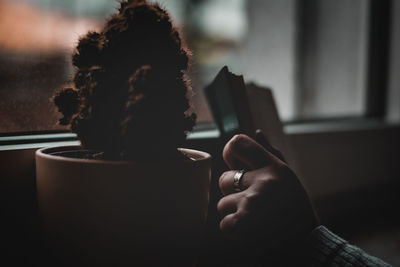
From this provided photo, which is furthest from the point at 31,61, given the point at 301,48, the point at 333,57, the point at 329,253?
the point at 333,57

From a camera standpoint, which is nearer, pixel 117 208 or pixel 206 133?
pixel 117 208

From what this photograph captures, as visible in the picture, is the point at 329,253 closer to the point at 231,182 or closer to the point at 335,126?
the point at 231,182

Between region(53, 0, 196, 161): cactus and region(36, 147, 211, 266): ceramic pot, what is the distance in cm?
4

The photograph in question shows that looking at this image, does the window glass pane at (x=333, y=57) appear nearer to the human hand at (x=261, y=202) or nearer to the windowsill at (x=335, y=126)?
the windowsill at (x=335, y=126)

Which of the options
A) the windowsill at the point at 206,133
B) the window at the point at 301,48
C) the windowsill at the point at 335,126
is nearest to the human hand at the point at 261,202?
the windowsill at the point at 206,133

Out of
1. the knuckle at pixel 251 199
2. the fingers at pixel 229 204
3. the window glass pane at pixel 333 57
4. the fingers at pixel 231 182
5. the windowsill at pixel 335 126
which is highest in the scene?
the window glass pane at pixel 333 57

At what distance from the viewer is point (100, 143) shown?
15.8 inches

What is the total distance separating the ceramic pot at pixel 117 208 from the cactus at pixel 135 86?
1.5 inches

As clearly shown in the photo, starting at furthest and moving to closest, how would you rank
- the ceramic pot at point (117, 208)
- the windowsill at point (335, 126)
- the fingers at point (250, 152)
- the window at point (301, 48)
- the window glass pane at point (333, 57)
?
the window glass pane at point (333, 57) → the window at point (301, 48) → the windowsill at point (335, 126) → the fingers at point (250, 152) → the ceramic pot at point (117, 208)

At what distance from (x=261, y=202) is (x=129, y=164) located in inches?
7.6

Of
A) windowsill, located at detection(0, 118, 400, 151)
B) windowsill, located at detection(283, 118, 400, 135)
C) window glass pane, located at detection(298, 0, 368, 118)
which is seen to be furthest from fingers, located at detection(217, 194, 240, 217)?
window glass pane, located at detection(298, 0, 368, 118)

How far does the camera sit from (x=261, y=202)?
42 centimetres

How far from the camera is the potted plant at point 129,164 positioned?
36cm

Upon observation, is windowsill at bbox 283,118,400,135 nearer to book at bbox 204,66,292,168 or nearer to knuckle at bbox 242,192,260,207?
book at bbox 204,66,292,168
